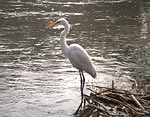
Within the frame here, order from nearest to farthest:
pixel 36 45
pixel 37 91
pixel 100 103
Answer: pixel 100 103 < pixel 37 91 < pixel 36 45

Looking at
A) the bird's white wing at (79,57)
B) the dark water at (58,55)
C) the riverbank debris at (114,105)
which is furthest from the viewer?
the dark water at (58,55)

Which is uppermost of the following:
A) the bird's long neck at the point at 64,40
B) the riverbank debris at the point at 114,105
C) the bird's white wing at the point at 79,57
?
the bird's long neck at the point at 64,40

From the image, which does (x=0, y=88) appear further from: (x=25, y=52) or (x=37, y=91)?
(x=25, y=52)

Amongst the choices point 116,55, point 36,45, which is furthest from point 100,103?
point 36,45

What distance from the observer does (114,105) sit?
1086cm

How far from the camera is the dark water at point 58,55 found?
481 inches

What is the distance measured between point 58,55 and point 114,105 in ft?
25.0

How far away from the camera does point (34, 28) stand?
25344mm

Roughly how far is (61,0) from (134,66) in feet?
85.8

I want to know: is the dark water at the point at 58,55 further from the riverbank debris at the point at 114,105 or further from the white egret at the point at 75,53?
the white egret at the point at 75,53

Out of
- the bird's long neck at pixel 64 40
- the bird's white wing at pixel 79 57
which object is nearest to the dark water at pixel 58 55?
the bird's white wing at pixel 79 57

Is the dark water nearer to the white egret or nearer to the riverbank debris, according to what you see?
the riverbank debris

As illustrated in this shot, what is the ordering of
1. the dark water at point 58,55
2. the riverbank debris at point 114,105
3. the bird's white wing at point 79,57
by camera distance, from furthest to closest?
1. the dark water at point 58,55
2. the bird's white wing at point 79,57
3. the riverbank debris at point 114,105

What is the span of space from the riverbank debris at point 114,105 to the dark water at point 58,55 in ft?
1.97
